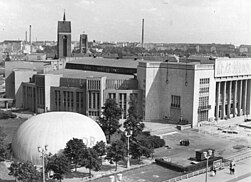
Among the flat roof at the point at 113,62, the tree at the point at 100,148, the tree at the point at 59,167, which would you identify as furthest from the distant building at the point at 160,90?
the tree at the point at 59,167

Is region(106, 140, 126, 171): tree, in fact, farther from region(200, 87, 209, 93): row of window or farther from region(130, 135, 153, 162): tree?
Answer: region(200, 87, 209, 93): row of window

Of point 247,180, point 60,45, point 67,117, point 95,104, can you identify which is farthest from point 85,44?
point 247,180

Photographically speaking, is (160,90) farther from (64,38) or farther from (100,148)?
(64,38)

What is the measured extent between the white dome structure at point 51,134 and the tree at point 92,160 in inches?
193

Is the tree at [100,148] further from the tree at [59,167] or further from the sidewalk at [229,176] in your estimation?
the sidewalk at [229,176]

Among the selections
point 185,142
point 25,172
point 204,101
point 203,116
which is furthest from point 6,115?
point 25,172

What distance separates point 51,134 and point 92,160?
23.7 ft

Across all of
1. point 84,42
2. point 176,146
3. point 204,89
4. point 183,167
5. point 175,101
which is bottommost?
point 176,146

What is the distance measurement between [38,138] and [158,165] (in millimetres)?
15099

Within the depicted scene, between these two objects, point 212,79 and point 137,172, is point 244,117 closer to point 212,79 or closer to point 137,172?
point 212,79

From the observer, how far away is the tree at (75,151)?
4291 cm

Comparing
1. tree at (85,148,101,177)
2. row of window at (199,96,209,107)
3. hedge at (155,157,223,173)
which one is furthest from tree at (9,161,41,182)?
row of window at (199,96,209,107)

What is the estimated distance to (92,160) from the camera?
42188 mm

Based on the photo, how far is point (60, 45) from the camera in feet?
409
